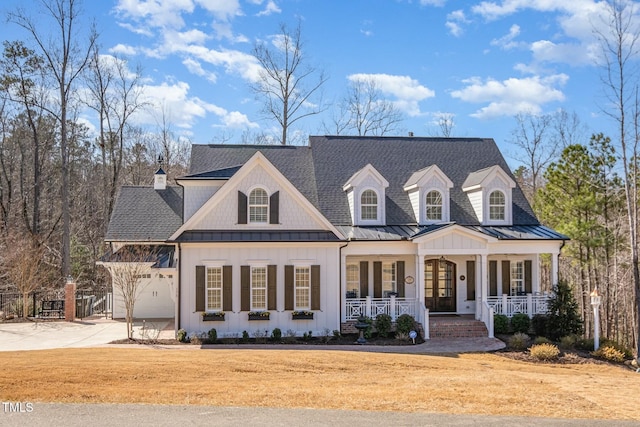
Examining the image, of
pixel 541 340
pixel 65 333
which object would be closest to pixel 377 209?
pixel 541 340

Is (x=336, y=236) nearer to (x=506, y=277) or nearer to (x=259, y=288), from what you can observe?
(x=259, y=288)

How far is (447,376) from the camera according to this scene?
13766mm

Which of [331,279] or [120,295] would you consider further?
[120,295]

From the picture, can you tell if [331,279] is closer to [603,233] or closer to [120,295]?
[120,295]

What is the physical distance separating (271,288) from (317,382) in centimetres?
765

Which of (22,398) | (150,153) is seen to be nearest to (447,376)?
(22,398)

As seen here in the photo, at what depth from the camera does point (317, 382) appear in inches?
495

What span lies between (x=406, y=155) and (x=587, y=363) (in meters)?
12.1

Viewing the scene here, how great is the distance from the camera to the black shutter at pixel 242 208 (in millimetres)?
20219

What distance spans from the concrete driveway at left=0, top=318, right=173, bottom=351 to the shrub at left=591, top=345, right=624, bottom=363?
1575 cm

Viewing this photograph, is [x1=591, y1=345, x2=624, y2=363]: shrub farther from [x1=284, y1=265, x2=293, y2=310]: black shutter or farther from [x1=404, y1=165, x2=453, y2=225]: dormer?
[x1=284, y1=265, x2=293, y2=310]: black shutter

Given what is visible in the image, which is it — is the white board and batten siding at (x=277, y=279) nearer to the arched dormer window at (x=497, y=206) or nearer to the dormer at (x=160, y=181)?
the arched dormer window at (x=497, y=206)

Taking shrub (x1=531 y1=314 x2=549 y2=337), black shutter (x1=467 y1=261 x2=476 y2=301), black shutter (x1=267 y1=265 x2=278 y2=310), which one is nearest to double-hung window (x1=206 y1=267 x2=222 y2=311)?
black shutter (x1=267 y1=265 x2=278 y2=310)

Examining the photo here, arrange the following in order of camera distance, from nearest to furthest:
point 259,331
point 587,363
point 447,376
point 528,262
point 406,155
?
point 447,376 < point 587,363 < point 259,331 < point 528,262 < point 406,155
